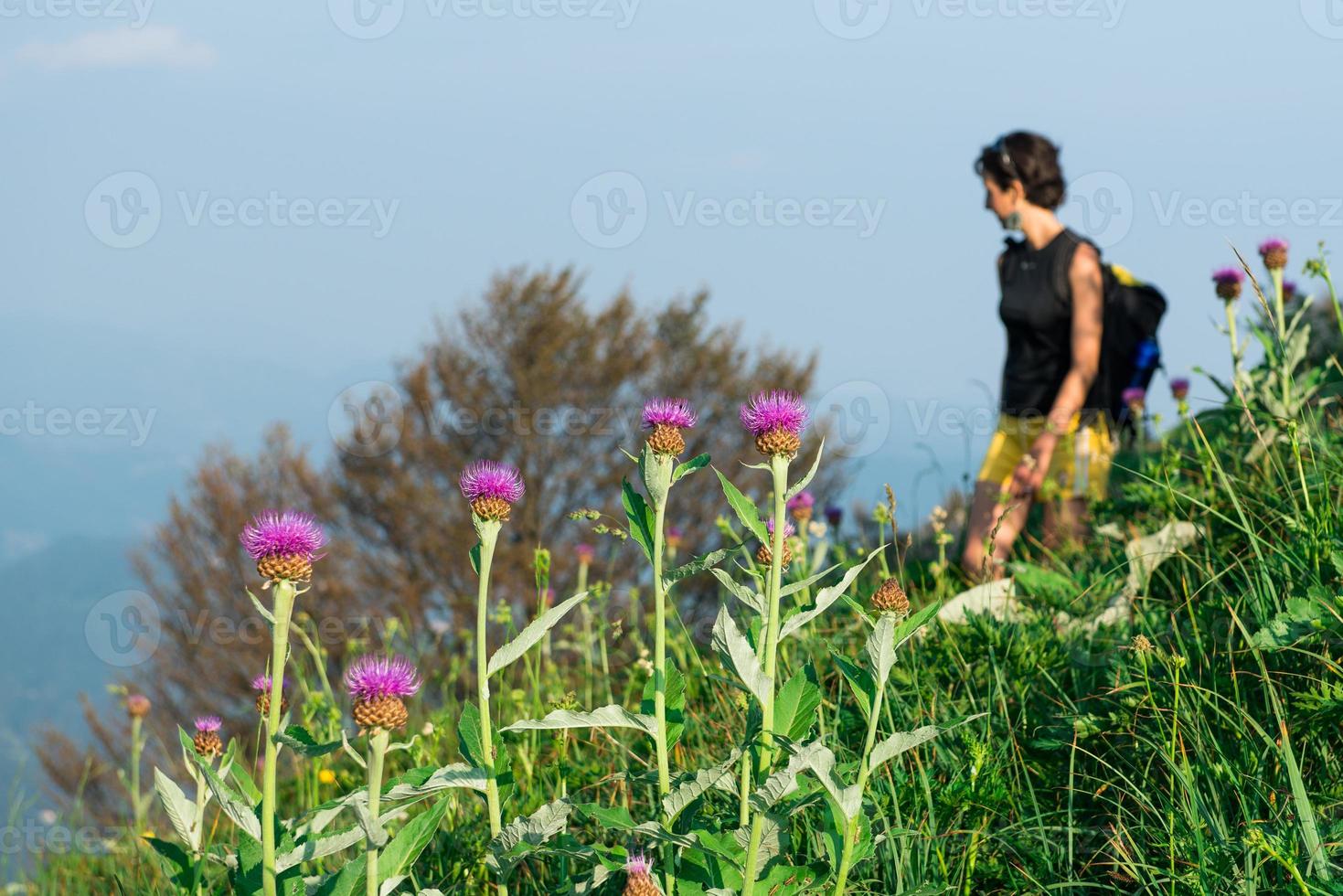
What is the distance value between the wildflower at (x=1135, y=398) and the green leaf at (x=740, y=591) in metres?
4.23

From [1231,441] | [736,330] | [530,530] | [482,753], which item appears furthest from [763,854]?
[736,330]

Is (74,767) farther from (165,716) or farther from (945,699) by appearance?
(945,699)

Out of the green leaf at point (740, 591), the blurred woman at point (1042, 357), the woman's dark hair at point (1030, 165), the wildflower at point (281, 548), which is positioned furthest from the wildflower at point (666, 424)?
the woman's dark hair at point (1030, 165)

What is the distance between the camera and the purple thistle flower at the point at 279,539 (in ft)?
5.69

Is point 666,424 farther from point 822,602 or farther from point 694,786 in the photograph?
point 694,786

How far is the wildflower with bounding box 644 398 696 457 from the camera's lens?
1.85 meters

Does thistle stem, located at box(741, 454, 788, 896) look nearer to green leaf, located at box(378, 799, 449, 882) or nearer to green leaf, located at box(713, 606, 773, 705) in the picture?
green leaf, located at box(713, 606, 773, 705)

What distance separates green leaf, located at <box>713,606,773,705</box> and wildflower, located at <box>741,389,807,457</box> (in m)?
0.31

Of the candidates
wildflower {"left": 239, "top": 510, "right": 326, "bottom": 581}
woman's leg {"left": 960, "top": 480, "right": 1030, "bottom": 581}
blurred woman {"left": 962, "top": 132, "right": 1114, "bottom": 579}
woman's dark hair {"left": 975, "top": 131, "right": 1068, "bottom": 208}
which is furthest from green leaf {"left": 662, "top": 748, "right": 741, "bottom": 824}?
woman's dark hair {"left": 975, "top": 131, "right": 1068, "bottom": 208}

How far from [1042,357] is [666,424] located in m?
4.34

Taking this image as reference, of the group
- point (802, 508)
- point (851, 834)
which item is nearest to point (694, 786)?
point (851, 834)

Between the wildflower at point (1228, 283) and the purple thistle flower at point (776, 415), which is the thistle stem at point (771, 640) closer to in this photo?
the purple thistle flower at point (776, 415)

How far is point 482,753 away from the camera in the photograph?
1.90m

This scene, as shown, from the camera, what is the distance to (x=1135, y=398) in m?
5.59
